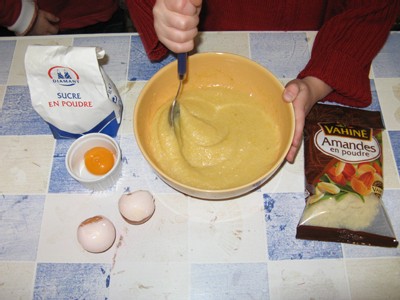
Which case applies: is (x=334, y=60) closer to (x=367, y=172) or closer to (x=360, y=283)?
(x=367, y=172)

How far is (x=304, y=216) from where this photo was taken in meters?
0.72

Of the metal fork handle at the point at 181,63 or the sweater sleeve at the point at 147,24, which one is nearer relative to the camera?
the metal fork handle at the point at 181,63

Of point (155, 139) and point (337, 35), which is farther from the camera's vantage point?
point (337, 35)

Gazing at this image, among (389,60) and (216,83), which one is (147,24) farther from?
(389,60)

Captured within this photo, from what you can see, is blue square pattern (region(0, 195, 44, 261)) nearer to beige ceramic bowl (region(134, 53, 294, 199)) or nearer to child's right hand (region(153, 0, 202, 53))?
beige ceramic bowl (region(134, 53, 294, 199))

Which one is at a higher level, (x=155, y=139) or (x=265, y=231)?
(x=155, y=139)

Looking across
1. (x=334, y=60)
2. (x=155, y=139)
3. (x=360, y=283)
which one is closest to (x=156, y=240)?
(x=155, y=139)

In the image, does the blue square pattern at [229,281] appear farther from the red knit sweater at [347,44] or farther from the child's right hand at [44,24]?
the child's right hand at [44,24]

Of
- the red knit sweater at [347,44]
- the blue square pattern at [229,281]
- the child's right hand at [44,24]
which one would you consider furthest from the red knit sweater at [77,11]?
the blue square pattern at [229,281]

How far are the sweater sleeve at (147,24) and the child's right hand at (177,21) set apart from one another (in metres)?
0.10

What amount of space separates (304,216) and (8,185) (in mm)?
656

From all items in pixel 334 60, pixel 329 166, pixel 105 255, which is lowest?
pixel 105 255

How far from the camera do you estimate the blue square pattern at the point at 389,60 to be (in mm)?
903

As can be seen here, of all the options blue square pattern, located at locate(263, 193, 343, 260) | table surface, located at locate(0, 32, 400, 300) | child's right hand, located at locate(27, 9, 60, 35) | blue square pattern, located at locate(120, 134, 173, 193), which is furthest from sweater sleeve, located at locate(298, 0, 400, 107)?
child's right hand, located at locate(27, 9, 60, 35)
